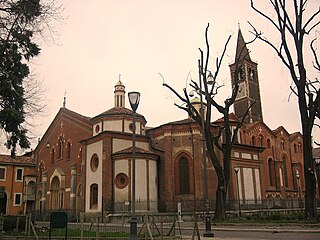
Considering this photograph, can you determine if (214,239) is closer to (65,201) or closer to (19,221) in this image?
(19,221)

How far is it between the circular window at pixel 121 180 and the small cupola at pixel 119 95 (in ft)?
34.0

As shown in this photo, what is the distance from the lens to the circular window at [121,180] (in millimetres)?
32094

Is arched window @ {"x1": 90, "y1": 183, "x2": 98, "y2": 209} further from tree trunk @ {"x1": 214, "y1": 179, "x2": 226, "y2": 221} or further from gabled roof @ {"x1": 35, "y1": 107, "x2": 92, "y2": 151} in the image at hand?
tree trunk @ {"x1": 214, "y1": 179, "x2": 226, "y2": 221}

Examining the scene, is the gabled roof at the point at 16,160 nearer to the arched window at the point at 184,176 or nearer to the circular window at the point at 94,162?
the circular window at the point at 94,162

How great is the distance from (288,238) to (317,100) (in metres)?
10.4

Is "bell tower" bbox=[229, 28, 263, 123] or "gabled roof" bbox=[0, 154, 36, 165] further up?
"bell tower" bbox=[229, 28, 263, 123]

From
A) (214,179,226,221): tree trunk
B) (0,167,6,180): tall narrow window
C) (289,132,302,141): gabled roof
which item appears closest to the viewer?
(214,179,226,221): tree trunk

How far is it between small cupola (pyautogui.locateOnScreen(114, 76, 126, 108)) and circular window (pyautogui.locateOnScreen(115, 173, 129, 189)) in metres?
10.3

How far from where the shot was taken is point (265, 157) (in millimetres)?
45781

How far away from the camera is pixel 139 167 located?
33.0m

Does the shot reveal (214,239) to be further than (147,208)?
No

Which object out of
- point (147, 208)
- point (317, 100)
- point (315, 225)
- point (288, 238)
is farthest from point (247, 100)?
point (288, 238)

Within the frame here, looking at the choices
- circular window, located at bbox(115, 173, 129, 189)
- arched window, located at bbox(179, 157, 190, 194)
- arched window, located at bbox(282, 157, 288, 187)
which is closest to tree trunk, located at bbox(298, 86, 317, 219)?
arched window, located at bbox(179, 157, 190, 194)

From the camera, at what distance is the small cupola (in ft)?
133
